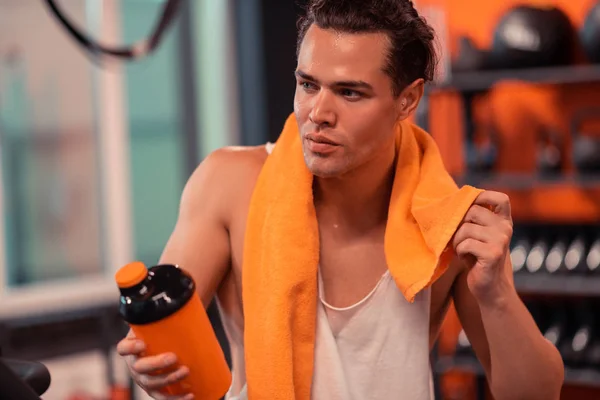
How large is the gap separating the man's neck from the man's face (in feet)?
0.43

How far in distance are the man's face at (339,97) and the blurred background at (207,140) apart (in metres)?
2.01

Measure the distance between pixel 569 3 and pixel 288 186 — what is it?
2764 mm

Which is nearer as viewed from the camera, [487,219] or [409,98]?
[487,219]

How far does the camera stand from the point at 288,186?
1.60 m

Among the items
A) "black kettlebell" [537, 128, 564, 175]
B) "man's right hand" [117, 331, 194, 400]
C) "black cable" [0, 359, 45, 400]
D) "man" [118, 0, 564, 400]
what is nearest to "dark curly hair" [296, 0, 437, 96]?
"man" [118, 0, 564, 400]

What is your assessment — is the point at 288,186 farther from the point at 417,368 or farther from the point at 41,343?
the point at 41,343

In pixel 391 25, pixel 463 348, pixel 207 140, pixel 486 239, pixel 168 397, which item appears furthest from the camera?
pixel 207 140

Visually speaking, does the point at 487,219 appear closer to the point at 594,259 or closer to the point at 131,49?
the point at 131,49

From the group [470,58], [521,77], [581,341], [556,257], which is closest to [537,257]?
[556,257]

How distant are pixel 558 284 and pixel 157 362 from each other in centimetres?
283

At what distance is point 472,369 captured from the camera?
Answer: 3889 mm

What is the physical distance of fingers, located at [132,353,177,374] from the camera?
1142 mm

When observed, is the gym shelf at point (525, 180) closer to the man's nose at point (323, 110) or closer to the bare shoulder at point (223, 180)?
the bare shoulder at point (223, 180)

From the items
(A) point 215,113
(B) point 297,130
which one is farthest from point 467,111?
(B) point 297,130
